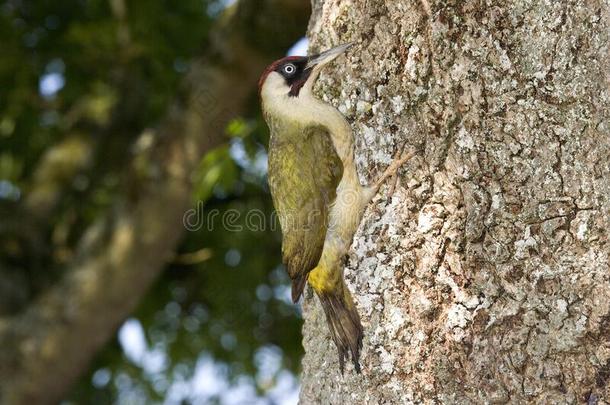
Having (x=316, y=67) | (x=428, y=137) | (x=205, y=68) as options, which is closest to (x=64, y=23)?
(x=205, y=68)

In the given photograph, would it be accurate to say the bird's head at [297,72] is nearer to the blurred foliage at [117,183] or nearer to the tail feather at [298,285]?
the tail feather at [298,285]

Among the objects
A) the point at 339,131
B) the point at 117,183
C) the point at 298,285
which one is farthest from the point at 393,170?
the point at 117,183

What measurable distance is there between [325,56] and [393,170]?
1.60 ft

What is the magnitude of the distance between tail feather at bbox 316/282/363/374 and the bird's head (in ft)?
2.41

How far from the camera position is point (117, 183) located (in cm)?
609

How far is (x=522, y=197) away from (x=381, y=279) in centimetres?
50

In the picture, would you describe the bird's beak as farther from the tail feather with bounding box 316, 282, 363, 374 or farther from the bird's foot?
the tail feather with bounding box 316, 282, 363, 374

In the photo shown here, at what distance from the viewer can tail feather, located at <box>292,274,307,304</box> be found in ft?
8.35

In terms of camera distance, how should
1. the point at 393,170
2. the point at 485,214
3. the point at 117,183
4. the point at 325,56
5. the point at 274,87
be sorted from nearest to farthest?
1. the point at 485,214
2. the point at 393,170
3. the point at 325,56
4. the point at 274,87
5. the point at 117,183

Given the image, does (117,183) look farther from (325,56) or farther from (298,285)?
(298,285)

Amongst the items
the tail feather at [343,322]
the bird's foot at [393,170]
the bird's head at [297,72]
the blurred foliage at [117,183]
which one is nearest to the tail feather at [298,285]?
the tail feather at [343,322]

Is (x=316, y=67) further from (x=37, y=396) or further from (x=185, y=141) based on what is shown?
(x=37, y=396)

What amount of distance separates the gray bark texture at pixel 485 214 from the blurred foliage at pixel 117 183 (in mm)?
3241

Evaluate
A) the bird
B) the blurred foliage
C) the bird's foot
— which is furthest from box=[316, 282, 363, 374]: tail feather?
the blurred foliage
